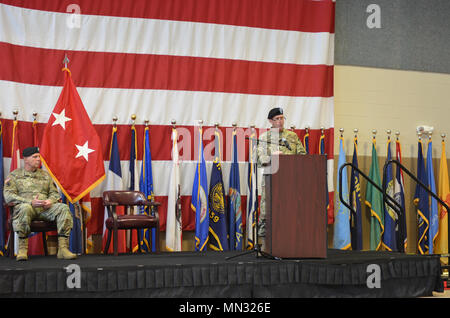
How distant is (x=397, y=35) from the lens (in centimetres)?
815

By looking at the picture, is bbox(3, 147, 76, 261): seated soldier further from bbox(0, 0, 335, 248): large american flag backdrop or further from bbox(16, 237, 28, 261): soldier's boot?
bbox(0, 0, 335, 248): large american flag backdrop

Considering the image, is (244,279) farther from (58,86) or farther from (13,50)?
(13,50)

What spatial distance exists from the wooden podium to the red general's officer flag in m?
2.21

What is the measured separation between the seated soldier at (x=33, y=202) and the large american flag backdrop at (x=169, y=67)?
0.87 m

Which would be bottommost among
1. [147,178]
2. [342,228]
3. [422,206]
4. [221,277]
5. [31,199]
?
[221,277]

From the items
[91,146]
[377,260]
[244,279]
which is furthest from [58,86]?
[377,260]

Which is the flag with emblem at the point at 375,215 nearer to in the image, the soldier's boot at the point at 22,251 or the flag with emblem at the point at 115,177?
the flag with emblem at the point at 115,177

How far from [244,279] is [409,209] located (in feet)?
13.2

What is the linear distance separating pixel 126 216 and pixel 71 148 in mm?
974

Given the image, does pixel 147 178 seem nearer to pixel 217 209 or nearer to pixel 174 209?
pixel 174 209

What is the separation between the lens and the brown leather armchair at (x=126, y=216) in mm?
5770

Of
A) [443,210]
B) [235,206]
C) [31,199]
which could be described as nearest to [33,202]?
[31,199]

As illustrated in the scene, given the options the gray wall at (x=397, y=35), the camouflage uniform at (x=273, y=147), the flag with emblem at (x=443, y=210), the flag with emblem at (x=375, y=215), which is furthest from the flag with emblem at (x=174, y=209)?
the flag with emblem at (x=443, y=210)
